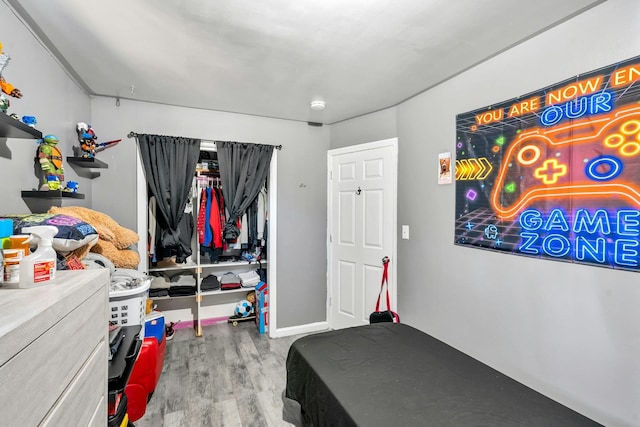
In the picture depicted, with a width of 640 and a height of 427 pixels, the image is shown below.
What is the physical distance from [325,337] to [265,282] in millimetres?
1891

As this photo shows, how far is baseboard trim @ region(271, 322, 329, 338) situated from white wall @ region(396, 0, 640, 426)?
122 centimetres

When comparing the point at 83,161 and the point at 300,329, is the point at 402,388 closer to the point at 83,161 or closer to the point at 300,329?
the point at 300,329

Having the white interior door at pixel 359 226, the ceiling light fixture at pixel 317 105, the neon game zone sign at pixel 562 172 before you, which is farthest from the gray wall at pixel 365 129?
the neon game zone sign at pixel 562 172

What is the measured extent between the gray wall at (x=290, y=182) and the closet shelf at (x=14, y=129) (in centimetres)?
153

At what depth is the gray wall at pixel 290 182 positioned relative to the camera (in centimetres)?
294

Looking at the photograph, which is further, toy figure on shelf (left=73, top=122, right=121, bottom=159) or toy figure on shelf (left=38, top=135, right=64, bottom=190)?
toy figure on shelf (left=73, top=122, right=121, bottom=159)

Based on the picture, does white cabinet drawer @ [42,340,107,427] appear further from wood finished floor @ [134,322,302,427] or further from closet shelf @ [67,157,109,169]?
closet shelf @ [67,157,109,169]

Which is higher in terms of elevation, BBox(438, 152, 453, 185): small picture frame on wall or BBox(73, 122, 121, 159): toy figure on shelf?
BBox(73, 122, 121, 159): toy figure on shelf

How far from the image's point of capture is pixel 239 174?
329 centimetres

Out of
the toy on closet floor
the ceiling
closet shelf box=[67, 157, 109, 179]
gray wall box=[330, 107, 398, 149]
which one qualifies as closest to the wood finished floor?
the toy on closet floor

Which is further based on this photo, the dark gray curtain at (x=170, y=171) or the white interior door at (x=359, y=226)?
the white interior door at (x=359, y=226)

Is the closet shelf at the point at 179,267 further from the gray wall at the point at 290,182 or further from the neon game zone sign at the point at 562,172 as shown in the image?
A: the neon game zone sign at the point at 562,172

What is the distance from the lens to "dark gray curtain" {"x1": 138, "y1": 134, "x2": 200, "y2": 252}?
2.90 m

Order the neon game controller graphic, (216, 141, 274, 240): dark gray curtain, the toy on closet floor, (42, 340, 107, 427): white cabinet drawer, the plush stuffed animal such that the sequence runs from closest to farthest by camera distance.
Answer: (42, 340, 107, 427): white cabinet drawer, the neon game controller graphic, the plush stuffed animal, (216, 141, 274, 240): dark gray curtain, the toy on closet floor
